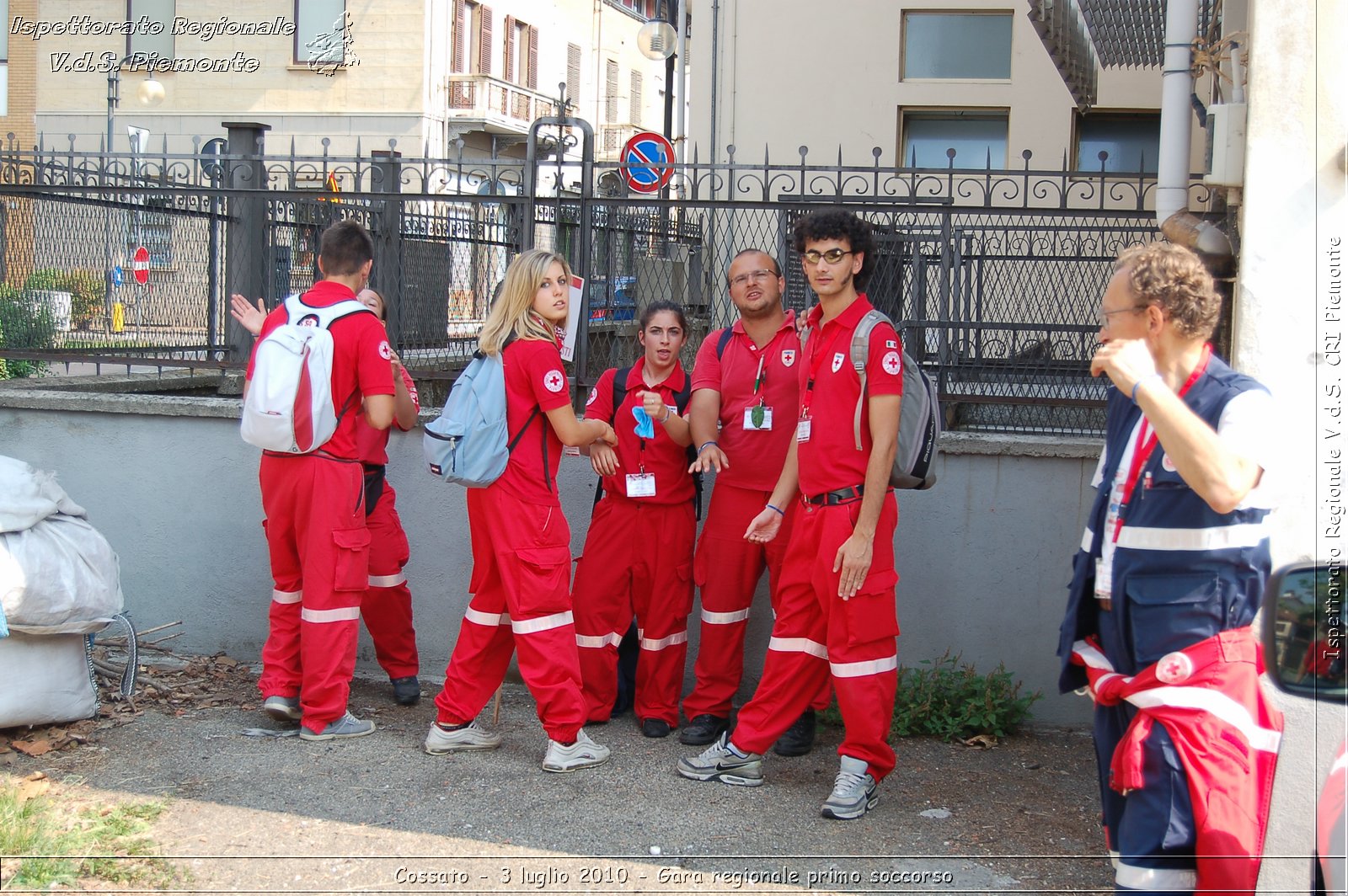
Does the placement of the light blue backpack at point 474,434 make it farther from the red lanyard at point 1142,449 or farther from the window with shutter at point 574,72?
the window with shutter at point 574,72

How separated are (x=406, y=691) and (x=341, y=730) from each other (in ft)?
1.97

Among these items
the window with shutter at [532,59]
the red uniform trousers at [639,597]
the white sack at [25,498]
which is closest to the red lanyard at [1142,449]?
the red uniform trousers at [639,597]

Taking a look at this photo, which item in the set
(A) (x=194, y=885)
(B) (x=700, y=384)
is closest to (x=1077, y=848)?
(B) (x=700, y=384)

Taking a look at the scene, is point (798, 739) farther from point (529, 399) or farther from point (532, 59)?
point (532, 59)

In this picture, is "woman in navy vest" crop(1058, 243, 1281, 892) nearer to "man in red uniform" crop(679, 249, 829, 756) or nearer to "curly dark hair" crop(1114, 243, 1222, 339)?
"curly dark hair" crop(1114, 243, 1222, 339)

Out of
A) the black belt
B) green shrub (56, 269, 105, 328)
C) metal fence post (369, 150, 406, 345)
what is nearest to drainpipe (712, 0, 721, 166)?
metal fence post (369, 150, 406, 345)

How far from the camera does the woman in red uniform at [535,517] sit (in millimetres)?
4734

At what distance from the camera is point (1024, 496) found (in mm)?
5578

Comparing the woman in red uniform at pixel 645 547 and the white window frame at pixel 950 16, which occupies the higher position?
the white window frame at pixel 950 16

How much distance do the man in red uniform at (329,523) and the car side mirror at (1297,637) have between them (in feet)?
11.3

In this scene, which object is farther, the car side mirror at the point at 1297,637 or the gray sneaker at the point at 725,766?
the gray sneaker at the point at 725,766

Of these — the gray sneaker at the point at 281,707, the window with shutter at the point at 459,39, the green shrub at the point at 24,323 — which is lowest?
the gray sneaker at the point at 281,707

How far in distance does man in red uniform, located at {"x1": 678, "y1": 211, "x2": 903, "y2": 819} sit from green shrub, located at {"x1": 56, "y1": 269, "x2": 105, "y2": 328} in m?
4.71

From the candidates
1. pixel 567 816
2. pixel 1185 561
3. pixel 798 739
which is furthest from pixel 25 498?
pixel 1185 561
